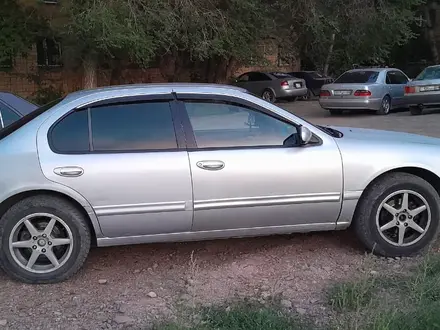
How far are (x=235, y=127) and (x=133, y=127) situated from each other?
33.6 inches

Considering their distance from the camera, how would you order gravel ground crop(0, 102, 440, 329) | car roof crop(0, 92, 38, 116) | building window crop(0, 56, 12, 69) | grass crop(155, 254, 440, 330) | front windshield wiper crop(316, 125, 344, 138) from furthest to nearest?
building window crop(0, 56, 12, 69), car roof crop(0, 92, 38, 116), front windshield wiper crop(316, 125, 344, 138), gravel ground crop(0, 102, 440, 329), grass crop(155, 254, 440, 330)

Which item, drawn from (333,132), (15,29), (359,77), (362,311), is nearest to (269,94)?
(359,77)

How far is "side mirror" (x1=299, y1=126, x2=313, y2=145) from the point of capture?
4453 mm

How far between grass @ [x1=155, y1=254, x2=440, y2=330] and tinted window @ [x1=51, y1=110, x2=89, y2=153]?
1654mm

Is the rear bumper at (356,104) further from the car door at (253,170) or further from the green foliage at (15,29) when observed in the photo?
the car door at (253,170)

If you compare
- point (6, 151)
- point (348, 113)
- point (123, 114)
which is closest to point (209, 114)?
point (123, 114)

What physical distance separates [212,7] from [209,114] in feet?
42.2

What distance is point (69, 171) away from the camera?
13.9 ft

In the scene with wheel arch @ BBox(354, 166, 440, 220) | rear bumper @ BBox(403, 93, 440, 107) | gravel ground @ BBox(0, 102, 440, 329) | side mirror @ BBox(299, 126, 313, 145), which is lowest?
gravel ground @ BBox(0, 102, 440, 329)

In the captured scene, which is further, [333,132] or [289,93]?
[289,93]

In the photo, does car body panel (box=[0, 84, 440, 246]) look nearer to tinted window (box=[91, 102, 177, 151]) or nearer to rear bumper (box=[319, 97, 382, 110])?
tinted window (box=[91, 102, 177, 151])

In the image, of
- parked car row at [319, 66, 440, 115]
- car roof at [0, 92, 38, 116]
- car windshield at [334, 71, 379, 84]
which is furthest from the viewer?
→ car windshield at [334, 71, 379, 84]

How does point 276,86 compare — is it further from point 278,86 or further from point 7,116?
point 7,116

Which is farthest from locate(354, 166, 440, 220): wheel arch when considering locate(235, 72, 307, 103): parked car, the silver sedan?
locate(235, 72, 307, 103): parked car
